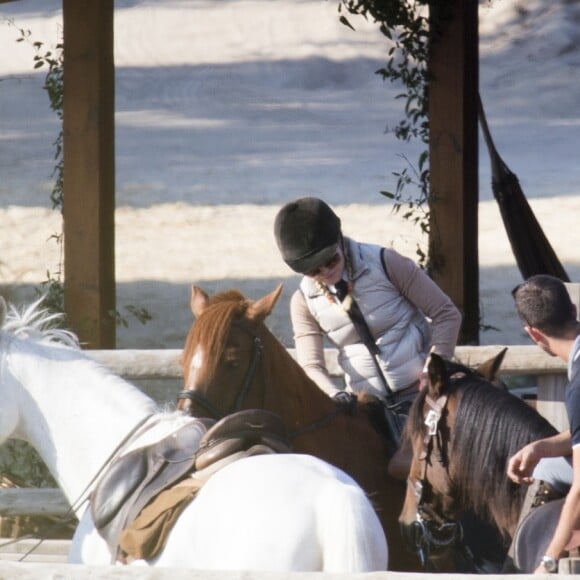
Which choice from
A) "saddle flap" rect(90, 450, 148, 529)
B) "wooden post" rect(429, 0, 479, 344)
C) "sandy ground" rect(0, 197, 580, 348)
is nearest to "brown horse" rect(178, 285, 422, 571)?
"saddle flap" rect(90, 450, 148, 529)

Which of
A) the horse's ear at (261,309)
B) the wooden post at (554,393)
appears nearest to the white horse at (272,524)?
the horse's ear at (261,309)

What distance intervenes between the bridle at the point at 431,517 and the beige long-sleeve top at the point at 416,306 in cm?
68

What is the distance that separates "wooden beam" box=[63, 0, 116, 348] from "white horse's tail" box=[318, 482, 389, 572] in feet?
11.1

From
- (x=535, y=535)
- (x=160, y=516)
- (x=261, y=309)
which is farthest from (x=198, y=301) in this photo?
(x=535, y=535)

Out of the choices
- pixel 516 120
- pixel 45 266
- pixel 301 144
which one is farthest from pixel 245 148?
pixel 45 266

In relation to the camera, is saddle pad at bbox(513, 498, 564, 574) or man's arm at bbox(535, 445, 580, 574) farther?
saddle pad at bbox(513, 498, 564, 574)

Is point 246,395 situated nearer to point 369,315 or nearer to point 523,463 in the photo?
point 369,315

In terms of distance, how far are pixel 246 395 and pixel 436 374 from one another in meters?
0.66

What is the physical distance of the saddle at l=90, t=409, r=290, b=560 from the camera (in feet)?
10.9

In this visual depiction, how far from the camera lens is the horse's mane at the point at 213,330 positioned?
414cm

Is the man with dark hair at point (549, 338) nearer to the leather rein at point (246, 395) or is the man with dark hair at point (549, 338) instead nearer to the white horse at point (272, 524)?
the white horse at point (272, 524)

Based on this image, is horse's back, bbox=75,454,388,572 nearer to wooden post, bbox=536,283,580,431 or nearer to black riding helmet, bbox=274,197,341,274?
black riding helmet, bbox=274,197,341,274

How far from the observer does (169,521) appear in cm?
319

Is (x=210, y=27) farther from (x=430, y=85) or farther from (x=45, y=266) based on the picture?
(x=430, y=85)
